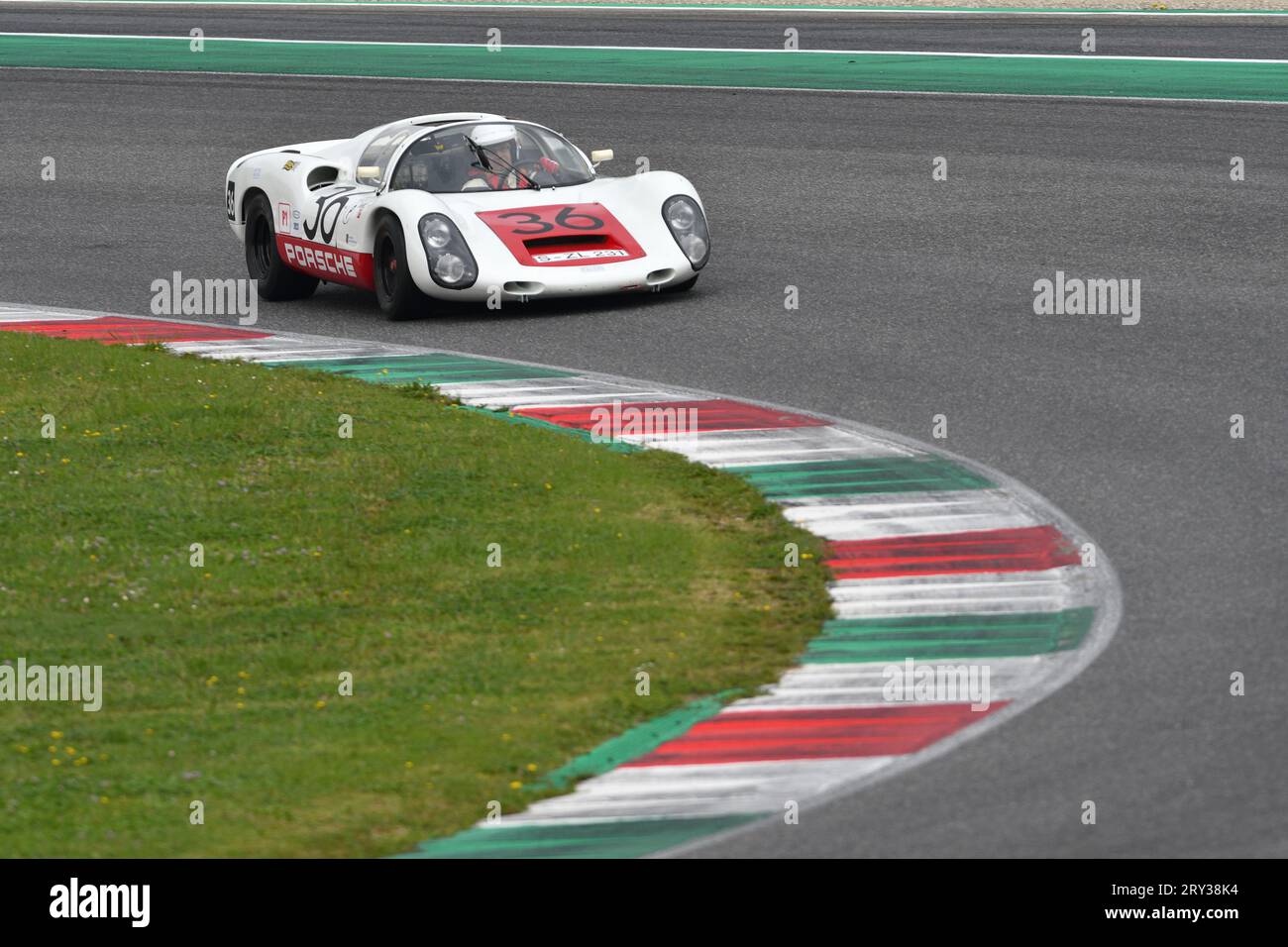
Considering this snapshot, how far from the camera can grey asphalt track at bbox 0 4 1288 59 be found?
22.9 metres

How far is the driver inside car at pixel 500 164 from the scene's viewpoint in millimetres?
13695

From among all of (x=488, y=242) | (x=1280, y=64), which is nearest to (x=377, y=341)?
(x=488, y=242)

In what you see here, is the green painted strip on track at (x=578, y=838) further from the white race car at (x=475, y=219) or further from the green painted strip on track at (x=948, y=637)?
the white race car at (x=475, y=219)

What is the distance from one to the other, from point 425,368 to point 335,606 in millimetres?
4333

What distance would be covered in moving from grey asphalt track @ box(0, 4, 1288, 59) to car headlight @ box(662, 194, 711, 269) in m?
10.1

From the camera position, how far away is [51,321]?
13.8 m

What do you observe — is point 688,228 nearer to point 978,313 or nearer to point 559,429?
point 978,313

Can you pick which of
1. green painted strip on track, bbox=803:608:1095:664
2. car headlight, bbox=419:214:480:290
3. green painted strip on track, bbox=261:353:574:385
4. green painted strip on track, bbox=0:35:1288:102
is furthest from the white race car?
green painted strip on track, bbox=0:35:1288:102

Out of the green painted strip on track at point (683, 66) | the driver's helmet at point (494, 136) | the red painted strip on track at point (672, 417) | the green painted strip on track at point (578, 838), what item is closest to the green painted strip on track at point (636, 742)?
the green painted strip on track at point (578, 838)

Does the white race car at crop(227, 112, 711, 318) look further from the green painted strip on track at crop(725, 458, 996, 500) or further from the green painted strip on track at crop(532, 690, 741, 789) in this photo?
the green painted strip on track at crop(532, 690, 741, 789)
